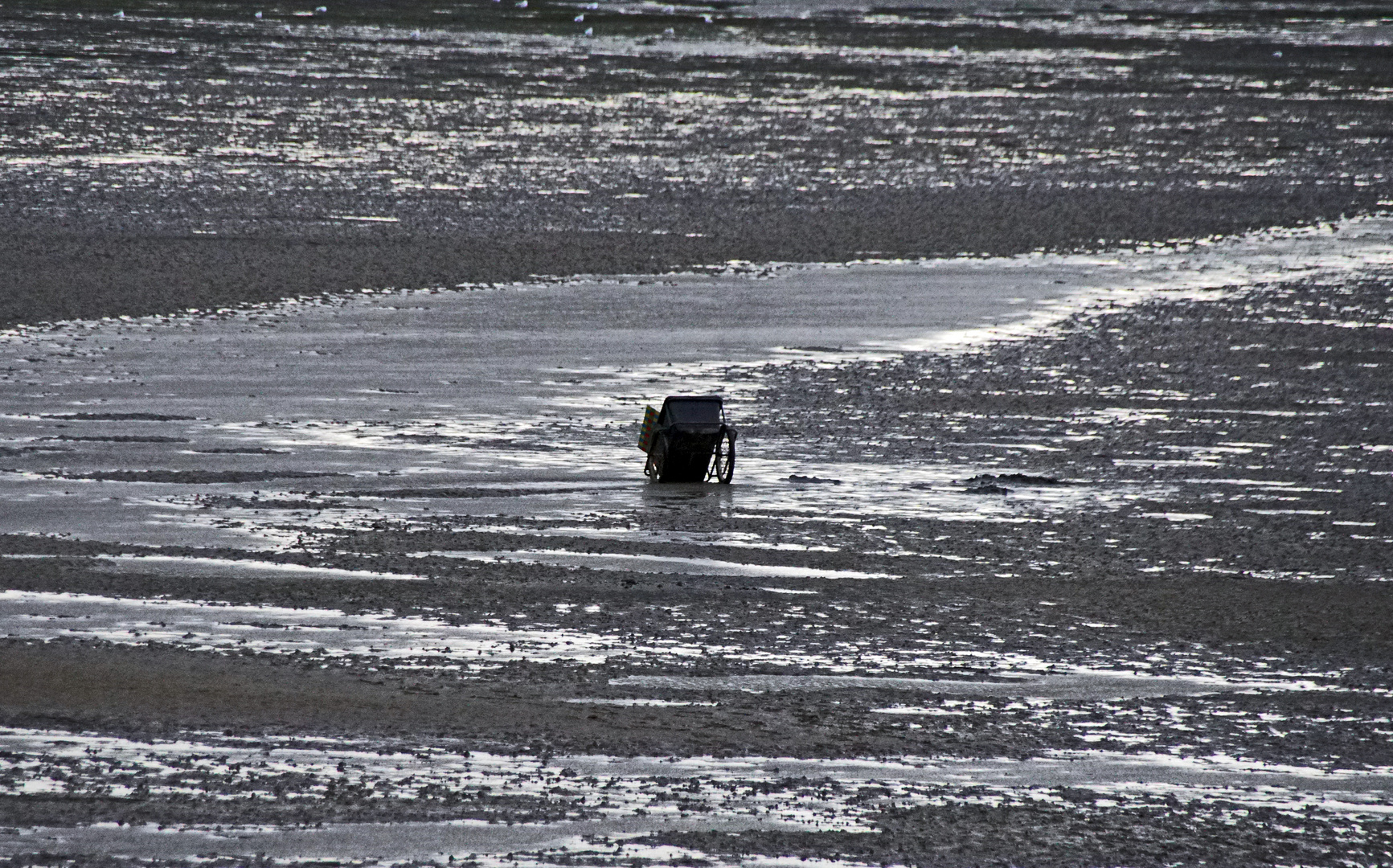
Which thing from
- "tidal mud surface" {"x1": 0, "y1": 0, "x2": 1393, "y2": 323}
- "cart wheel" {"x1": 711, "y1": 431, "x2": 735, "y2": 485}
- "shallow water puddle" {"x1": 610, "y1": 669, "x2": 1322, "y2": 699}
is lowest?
"shallow water puddle" {"x1": 610, "y1": 669, "x2": 1322, "y2": 699}

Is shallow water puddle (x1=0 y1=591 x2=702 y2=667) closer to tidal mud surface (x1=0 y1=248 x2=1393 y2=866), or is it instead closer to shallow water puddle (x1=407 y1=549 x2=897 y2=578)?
tidal mud surface (x1=0 y1=248 x2=1393 y2=866)

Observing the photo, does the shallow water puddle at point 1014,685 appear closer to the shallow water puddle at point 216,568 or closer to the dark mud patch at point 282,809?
the dark mud patch at point 282,809

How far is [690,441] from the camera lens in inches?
378

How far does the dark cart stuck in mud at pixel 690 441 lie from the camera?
9.57 metres

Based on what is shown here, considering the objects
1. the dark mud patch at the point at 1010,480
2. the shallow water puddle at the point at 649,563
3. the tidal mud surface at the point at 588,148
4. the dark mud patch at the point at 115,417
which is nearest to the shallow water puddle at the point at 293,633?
the shallow water puddle at the point at 649,563

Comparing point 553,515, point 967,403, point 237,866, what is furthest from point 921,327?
point 237,866

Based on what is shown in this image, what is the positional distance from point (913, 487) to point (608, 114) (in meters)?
17.7

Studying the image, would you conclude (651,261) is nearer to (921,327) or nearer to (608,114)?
(921,327)

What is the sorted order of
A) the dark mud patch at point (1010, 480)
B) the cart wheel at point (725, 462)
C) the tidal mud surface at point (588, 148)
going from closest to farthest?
the cart wheel at point (725, 462) → the dark mud patch at point (1010, 480) → the tidal mud surface at point (588, 148)

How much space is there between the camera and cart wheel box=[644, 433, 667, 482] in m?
9.70

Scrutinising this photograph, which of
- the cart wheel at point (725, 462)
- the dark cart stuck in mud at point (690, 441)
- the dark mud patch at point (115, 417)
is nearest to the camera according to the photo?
the dark cart stuck in mud at point (690, 441)

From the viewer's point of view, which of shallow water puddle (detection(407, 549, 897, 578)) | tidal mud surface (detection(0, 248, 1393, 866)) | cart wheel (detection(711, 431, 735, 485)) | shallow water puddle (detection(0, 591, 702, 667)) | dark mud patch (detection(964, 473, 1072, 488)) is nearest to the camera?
tidal mud surface (detection(0, 248, 1393, 866))

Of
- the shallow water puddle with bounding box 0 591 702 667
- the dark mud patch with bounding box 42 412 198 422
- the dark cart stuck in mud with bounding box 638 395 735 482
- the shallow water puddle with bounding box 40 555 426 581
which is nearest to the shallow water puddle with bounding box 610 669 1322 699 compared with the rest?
the shallow water puddle with bounding box 0 591 702 667

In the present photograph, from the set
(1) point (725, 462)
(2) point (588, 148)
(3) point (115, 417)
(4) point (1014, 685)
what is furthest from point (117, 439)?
(2) point (588, 148)
